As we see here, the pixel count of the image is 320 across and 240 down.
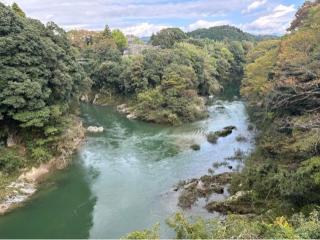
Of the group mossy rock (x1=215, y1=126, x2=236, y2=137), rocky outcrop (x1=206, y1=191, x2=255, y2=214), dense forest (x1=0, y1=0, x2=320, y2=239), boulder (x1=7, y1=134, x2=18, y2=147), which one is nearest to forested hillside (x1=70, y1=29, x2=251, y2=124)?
dense forest (x1=0, y1=0, x2=320, y2=239)

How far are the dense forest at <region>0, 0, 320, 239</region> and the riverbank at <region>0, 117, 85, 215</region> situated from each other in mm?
317

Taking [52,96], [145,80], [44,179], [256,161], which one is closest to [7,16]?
[52,96]

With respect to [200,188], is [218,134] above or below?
above

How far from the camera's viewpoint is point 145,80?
43.8 meters

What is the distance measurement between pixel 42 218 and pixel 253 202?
388 inches

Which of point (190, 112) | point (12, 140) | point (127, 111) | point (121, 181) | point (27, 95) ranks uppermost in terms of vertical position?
point (27, 95)

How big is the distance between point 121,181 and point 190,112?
55.7 ft

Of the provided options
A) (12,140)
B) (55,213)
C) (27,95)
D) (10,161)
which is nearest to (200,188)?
(55,213)

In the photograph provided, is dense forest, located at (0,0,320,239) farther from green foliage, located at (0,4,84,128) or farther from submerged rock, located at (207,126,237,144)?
submerged rock, located at (207,126,237,144)

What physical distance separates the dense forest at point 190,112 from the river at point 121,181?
1933 mm

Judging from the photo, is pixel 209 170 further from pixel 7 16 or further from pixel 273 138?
pixel 7 16

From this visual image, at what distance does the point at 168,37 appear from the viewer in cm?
6912

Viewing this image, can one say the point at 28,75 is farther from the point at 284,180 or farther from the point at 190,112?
the point at 190,112

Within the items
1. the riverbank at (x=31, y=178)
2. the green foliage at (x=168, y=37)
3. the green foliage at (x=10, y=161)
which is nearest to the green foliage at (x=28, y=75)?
the green foliage at (x=10, y=161)
